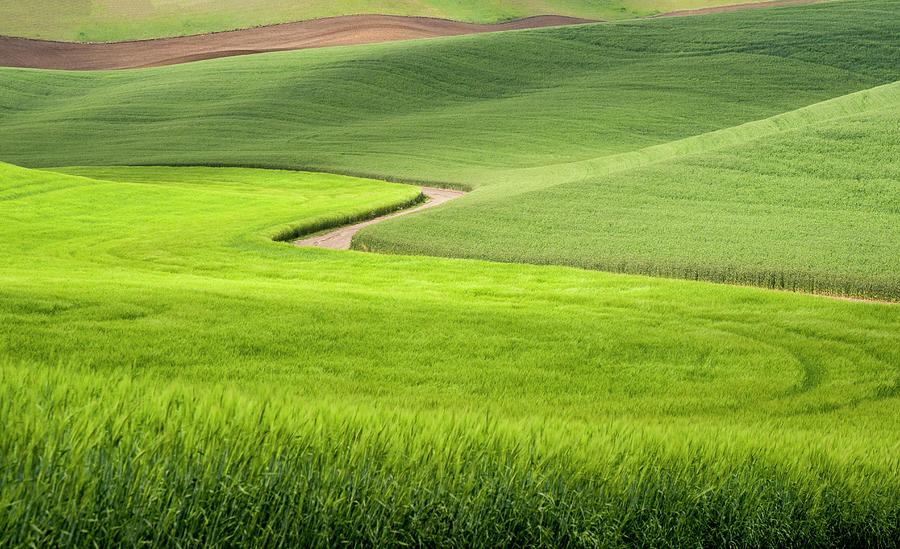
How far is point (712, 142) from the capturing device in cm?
3547

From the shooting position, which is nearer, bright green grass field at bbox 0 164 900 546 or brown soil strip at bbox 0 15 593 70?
bright green grass field at bbox 0 164 900 546

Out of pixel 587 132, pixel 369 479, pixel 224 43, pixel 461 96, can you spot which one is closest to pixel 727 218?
pixel 369 479

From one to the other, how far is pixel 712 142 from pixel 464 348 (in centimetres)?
2888

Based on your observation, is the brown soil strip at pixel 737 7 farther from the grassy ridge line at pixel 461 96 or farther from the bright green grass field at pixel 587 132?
the bright green grass field at pixel 587 132

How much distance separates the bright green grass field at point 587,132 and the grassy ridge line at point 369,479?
14.0 m

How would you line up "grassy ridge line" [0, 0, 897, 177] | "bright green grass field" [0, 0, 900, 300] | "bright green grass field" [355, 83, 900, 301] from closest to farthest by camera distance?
"bright green grass field" [355, 83, 900, 301] → "bright green grass field" [0, 0, 900, 300] → "grassy ridge line" [0, 0, 897, 177]

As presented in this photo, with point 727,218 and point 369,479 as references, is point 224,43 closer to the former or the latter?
point 727,218

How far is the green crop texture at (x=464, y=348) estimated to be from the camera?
10.7 feet

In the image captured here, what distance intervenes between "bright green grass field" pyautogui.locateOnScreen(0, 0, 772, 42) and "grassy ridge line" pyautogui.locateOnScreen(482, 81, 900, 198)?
52326 millimetres

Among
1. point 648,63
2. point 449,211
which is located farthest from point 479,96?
point 449,211

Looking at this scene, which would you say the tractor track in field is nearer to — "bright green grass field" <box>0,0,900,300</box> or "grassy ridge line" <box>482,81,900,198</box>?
"bright green grass field" <box>0,0,900,300</box>

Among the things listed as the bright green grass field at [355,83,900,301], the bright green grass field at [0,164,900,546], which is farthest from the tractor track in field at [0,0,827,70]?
the bright green grass field at [0,164,900,546]

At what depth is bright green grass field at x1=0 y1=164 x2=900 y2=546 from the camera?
313cm


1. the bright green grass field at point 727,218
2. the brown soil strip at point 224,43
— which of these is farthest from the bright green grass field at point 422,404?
the brown soil strip at point 224,43
